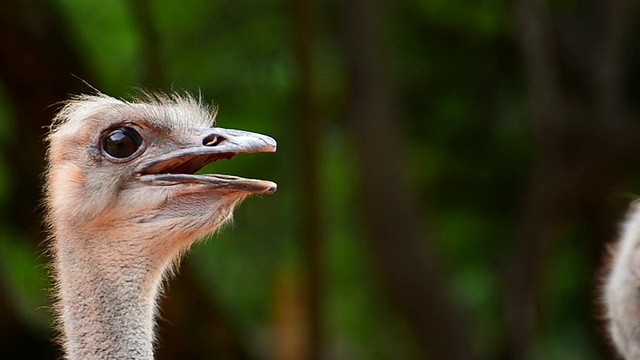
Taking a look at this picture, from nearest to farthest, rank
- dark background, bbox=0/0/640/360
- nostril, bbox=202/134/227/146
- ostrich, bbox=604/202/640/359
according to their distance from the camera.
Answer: nostril, bbox=202/134/227/146 < ostrich, bbox=604/202/640/359 < dark background, bbox=0/0/640/360

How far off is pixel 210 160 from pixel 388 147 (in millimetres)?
4550

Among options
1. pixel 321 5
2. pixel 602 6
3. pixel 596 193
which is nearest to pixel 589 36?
pixel 602 6

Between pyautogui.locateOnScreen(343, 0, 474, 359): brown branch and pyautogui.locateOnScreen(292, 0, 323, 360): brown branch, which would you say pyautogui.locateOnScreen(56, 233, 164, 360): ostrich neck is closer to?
pyautogui.locateOnScreen(292, 0, 323, 360): brown branch

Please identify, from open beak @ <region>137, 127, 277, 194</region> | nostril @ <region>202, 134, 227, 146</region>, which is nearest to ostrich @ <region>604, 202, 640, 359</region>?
open beak @ <region>137, 127, 277, 194</region>

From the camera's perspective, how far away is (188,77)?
29.0 ft

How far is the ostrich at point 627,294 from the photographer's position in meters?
4.27

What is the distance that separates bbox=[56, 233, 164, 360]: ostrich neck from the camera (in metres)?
3.47

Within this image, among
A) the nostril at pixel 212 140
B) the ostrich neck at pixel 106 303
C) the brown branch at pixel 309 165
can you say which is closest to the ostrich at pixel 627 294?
the nostril at pixel 212 140

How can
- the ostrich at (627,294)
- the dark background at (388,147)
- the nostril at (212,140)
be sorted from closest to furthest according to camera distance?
the nostril at (212,140) → the ostrich at (627,294) → the dark background at (388,147)

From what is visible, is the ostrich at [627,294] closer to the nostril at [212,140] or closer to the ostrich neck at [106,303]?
the nostril at [212,140]

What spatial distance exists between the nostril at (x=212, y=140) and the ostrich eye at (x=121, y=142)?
17 centimetres

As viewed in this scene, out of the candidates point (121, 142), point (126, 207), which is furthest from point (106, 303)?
point (121, 142)

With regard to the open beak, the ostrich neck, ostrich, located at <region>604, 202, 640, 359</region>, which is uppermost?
the open beak

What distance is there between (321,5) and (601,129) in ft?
7.19
